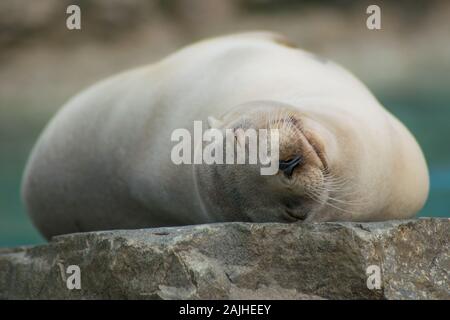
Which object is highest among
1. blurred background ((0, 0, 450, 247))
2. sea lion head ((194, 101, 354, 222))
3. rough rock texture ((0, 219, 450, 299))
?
blurred background ((0, 0, 450, 247))

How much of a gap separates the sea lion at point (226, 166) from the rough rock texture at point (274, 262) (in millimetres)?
145

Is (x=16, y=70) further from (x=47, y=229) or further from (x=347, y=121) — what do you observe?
(x=347, y=121)

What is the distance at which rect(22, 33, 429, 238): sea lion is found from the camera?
7.30ft

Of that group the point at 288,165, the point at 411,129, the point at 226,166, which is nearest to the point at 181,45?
the point at 411,129

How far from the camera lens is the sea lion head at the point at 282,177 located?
2.15 meters

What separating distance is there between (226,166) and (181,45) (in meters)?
4.06

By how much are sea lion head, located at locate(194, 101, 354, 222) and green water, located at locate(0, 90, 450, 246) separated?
311 centimetres

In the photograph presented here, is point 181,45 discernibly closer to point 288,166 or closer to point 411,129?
point 411,129

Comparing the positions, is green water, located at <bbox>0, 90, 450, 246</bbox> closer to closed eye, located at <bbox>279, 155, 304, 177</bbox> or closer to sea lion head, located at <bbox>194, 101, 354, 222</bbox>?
sea lion head, located at <bbox>194, 101, 354, 222</bbox>

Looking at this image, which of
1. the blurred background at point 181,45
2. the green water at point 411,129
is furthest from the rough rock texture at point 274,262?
the blurred background at point 181,45

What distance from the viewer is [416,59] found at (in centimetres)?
568

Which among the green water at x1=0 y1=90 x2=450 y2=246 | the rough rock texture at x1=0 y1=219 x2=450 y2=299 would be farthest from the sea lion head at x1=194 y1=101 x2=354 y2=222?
the green water at x1=0 y1=90 x2=450 y2=246

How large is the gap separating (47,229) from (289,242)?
1791 mm

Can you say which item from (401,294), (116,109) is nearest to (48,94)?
(116,109)
